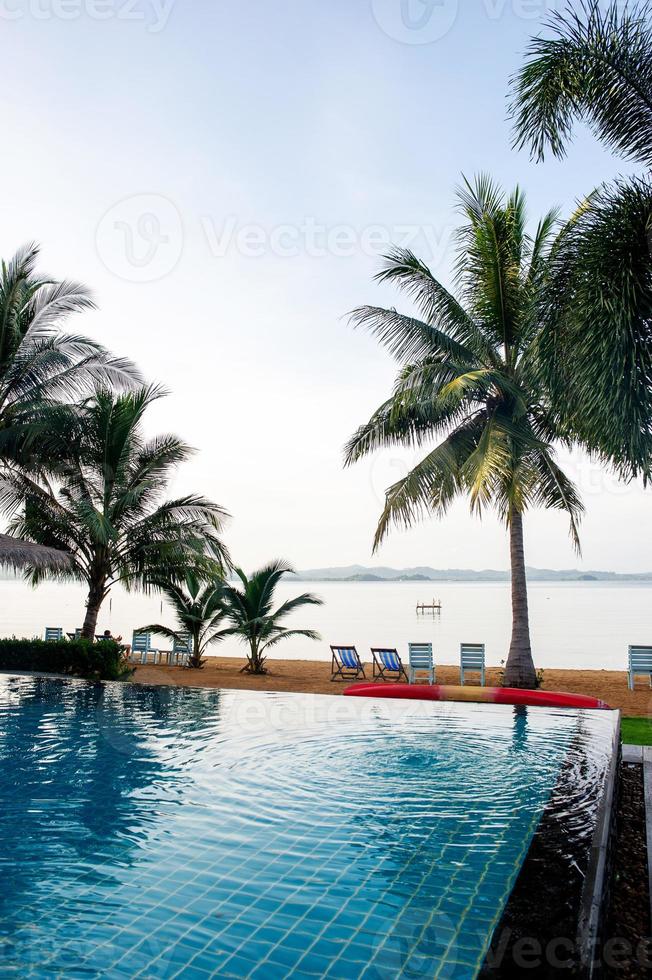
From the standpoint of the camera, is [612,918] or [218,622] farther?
[218,622]

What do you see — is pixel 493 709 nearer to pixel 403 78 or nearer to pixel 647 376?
pixel 647 376

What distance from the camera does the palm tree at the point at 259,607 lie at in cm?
1638

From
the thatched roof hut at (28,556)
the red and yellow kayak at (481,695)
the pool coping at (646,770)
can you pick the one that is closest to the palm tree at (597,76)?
the pool coping at (646,770)

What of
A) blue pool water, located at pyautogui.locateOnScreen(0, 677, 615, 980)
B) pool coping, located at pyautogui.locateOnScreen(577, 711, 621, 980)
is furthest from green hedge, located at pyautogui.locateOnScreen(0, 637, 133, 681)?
pool coping, located at pyautogui.locateOnScreen(577, 711, 621, 980)

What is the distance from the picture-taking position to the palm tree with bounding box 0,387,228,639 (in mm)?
14211

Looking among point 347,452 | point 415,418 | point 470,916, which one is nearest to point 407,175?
point 415,418

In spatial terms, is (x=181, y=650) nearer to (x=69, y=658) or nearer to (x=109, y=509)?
(x=69, y=658)

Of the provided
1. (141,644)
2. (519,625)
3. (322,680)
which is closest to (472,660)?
(519,625)

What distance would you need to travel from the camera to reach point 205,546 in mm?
14719

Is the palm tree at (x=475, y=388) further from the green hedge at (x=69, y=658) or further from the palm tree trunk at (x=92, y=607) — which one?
the palm tree trunk at (x=92, y=607)

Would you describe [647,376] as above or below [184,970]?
above

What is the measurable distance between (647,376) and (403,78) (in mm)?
6510

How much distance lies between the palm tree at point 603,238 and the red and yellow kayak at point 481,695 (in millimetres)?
4379

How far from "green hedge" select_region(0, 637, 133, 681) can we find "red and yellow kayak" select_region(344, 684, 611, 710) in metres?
4.86
